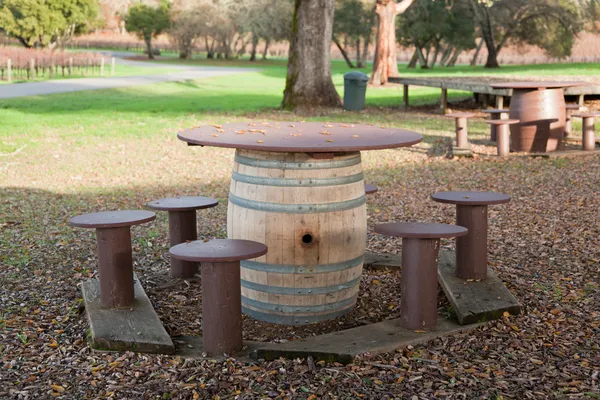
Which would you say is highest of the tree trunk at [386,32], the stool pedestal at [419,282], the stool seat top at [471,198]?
the tree trunk at [386,32]

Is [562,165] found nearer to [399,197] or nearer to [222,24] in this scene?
[399,197]

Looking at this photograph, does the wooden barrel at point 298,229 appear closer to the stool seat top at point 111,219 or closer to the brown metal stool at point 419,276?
the brown metal stool at point 419,276

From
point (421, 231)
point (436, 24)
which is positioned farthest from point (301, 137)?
point (436, 24)

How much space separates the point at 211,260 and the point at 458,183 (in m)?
6.56

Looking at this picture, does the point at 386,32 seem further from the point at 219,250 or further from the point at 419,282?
the point at 219,250

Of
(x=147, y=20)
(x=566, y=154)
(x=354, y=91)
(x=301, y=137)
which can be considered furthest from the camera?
(x=147, y=20)

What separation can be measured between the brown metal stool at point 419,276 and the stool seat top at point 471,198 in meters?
0.72

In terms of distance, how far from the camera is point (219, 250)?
4176 mm

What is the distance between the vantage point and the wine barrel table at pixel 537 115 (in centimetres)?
1174

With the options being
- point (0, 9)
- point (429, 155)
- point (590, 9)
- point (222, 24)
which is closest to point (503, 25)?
point (590, 9)

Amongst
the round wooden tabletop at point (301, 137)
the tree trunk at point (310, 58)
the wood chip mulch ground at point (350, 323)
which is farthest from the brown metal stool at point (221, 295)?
the tree trunk at point (310, 58)

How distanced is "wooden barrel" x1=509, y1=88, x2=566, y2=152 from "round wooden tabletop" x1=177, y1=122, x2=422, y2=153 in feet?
23.3

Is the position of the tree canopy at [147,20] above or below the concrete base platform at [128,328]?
above

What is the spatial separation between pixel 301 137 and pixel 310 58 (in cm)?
1491
